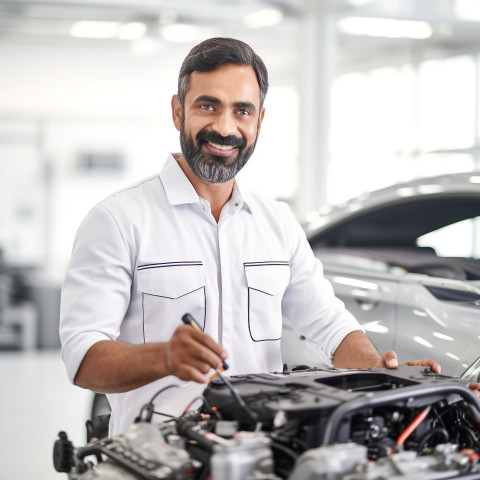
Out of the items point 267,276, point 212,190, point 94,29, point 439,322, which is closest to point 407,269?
point 439,322

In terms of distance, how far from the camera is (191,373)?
4.62 feet

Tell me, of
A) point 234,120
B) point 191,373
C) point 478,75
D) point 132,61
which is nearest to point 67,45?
point 132,61

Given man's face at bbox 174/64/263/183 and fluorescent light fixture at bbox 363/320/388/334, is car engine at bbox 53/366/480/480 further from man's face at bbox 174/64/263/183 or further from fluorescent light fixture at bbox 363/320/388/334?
fluorescent light fixture at bbox 363/320/388/334

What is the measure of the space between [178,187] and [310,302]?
498mm

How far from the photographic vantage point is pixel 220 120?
1.85 meters

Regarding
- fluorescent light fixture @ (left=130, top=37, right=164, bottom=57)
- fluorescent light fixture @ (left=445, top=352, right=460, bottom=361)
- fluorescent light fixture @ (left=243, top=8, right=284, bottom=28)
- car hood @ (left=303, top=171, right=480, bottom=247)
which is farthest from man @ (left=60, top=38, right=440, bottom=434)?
fluorescent light fixture @ (left=130, top=37, right=164, bottom=57)

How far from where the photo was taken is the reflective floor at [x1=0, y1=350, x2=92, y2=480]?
3875 millimetres

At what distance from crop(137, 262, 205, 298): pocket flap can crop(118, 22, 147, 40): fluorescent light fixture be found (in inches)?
223

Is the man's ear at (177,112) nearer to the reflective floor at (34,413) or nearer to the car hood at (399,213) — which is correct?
the car hood at (399,213)

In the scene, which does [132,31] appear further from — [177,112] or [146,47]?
[177,112]

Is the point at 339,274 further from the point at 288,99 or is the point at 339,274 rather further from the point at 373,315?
the point at 288,99

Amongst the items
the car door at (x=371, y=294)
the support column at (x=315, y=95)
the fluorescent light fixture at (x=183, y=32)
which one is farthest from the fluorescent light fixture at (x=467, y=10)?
the car door at (x=371, y=294)

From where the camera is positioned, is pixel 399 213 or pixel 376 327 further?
pixel 399 213

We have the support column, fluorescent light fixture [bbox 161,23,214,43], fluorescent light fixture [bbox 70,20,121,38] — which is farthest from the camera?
fluorescent light fixture [bbox 70,20,121,38]
